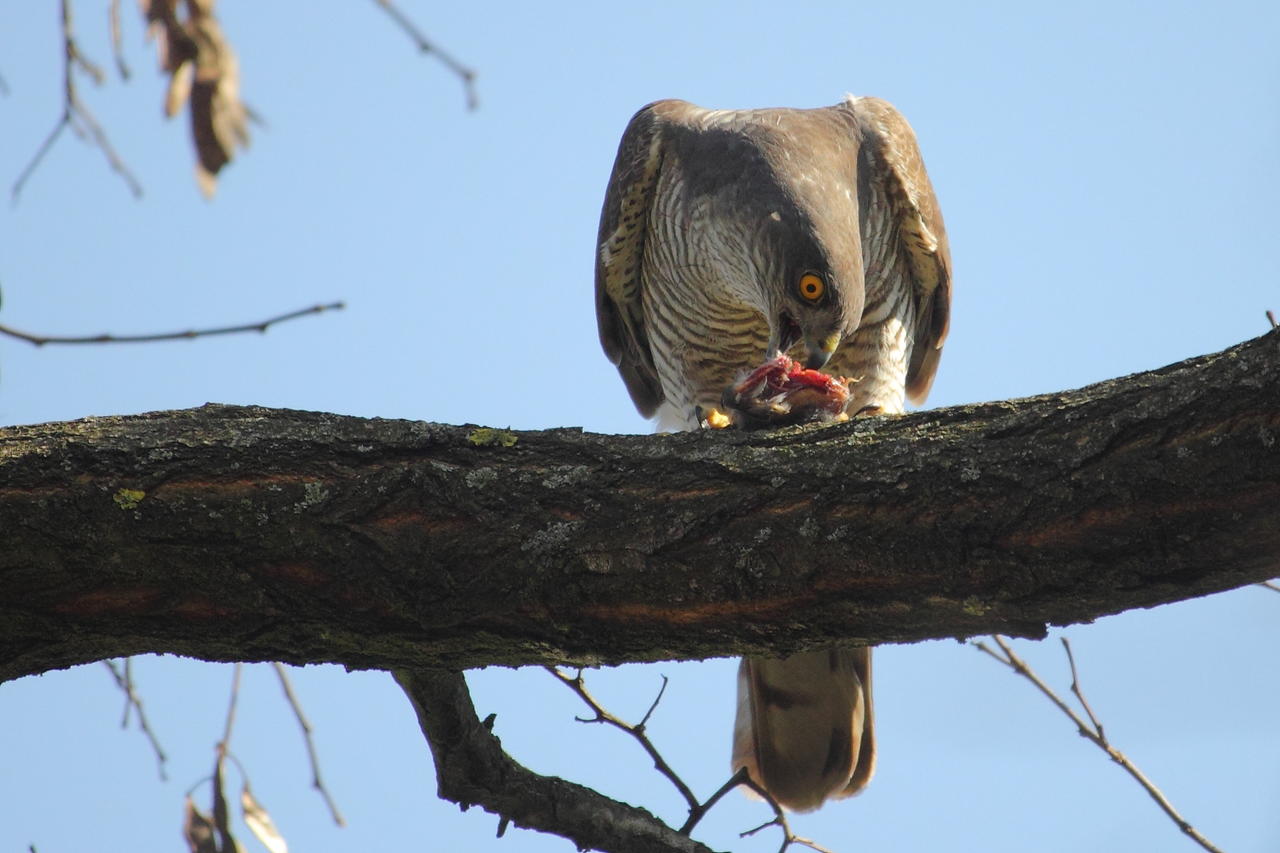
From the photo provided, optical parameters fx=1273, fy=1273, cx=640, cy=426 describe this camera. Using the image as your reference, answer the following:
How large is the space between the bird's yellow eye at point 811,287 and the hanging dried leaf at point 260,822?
104 inches

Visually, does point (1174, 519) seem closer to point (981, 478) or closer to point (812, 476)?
point (981, 478)

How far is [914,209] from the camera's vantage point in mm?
5785

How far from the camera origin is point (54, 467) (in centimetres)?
255

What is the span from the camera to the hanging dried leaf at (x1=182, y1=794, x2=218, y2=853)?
371 cm

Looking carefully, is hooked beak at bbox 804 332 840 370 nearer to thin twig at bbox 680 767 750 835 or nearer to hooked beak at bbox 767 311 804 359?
hooked beak at bbox 767 311 804 359

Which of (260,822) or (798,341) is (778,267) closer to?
(798,341)

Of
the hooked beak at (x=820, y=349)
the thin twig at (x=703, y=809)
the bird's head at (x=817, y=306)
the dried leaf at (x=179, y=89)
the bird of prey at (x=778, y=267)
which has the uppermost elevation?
the bird of prey at (x=778, y=267)

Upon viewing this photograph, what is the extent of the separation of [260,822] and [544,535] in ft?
6.53

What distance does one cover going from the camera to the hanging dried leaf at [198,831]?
371 cm

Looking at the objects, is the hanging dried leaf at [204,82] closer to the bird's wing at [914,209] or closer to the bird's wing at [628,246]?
the bird's wing at [628,246]

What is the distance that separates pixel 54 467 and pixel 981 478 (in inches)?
71.3

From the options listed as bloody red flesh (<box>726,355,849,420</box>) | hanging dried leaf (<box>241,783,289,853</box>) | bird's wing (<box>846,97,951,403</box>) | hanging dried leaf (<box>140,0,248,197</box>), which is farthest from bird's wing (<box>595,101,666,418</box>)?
hanging dried leaf (<box>140,0,248,197</box>)

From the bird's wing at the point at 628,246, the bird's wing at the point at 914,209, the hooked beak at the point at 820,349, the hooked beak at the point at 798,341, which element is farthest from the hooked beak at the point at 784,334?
the bird's wing at the point at 628,246

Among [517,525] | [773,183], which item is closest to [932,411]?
[517,525]
